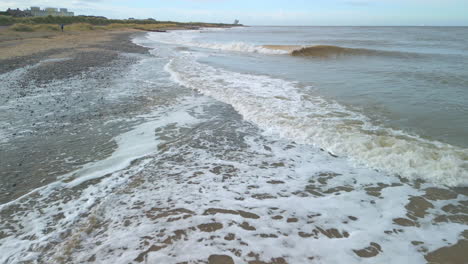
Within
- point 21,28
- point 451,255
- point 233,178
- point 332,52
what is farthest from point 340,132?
point 21,28

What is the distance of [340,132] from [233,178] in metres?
2.67

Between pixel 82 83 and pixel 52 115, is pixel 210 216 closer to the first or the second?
pixel 52 115

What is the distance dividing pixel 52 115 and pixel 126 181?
3966mm

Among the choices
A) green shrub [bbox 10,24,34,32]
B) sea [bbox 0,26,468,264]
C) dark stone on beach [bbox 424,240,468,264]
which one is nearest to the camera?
dark stone on beach [bbox 424,240,468,264]

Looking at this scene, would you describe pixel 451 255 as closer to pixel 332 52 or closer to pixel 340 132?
pixel 340 132

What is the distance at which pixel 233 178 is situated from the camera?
3.93 meters

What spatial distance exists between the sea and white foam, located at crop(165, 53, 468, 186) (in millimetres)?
30

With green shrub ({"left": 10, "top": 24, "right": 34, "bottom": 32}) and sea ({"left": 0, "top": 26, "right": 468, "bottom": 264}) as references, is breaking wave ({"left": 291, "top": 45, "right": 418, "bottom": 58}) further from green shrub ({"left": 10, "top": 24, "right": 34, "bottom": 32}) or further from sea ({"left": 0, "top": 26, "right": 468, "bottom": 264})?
green shrub ({"left": 10, "top": 24, "right": 34, "bottom": 32})

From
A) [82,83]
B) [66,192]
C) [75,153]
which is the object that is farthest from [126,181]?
[82,83]

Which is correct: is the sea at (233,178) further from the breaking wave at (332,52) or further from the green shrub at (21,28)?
the green shrub at (21,28)

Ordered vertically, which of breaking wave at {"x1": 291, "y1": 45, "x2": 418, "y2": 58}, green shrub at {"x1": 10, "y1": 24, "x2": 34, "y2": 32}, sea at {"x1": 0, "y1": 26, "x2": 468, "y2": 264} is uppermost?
green shrub at {"x1": 10, "y1": 24, "x2": 34, "y2": 32}

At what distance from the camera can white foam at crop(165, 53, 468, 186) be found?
4.08 m

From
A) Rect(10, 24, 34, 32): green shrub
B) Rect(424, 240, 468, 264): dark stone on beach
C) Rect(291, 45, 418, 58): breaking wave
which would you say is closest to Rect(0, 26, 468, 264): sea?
Rect(424, 240, 468, 264): dark stone on beach

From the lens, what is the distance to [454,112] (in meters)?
6.58
